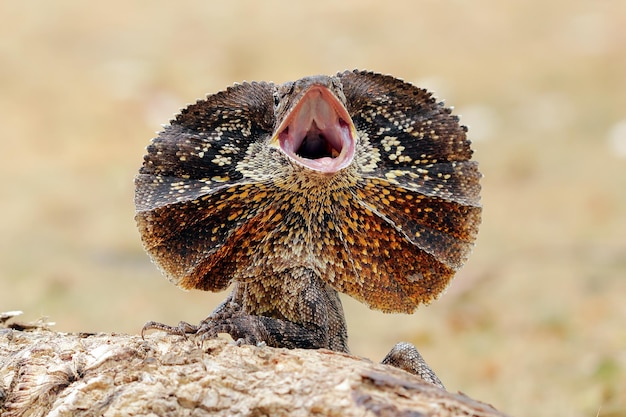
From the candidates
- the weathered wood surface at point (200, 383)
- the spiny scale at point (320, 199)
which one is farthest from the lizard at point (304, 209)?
the weathered wood surface at point (200, 383)

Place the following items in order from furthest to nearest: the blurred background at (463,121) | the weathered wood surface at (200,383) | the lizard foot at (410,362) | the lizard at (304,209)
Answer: the blurred background at (463,121) < the lizard foot at (410,362) < the lizard at (304,209) < the weathered wood surface at (200,383)

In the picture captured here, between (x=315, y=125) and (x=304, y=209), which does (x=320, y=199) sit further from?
(x=315, y=125)

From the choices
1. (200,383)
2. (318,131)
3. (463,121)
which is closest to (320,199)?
(318,131)

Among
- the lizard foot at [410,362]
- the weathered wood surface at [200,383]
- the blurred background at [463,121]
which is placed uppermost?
the blurred background at [463,121]

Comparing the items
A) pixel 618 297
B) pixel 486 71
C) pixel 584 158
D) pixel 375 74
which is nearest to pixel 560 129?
pixel 584 158

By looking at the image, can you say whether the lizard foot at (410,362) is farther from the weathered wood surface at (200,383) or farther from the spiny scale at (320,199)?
the weathered wood surface at (200,383)

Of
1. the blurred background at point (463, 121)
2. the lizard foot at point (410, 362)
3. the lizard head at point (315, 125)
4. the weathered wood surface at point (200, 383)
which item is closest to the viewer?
the weathered wood surface at point (200, 383)

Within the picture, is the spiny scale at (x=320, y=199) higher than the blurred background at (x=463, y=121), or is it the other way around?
the blurred background at (x=463, y=121)

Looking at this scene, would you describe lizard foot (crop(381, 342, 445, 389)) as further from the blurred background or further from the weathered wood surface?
the blurred background
